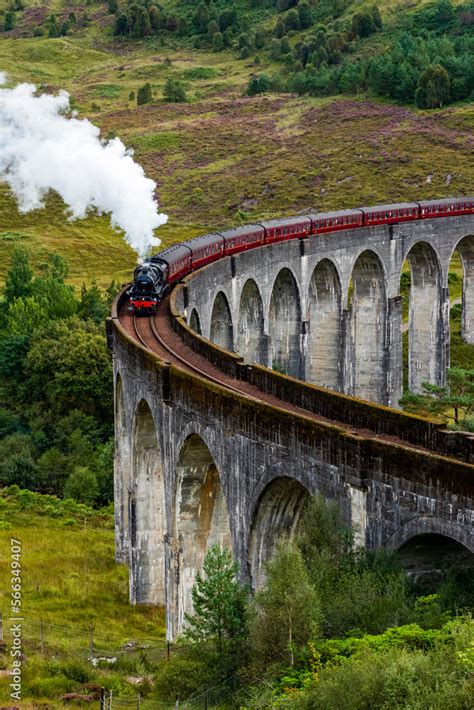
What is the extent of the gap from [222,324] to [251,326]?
11.2 feet

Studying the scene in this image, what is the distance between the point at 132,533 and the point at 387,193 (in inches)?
2699

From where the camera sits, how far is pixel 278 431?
2664 centimetres

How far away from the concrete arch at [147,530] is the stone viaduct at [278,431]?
0.05 metres

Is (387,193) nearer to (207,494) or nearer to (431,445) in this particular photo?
(207,494)

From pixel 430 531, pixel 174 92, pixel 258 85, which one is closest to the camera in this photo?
pixel 430 531

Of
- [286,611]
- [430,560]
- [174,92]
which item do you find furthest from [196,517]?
[174,92]

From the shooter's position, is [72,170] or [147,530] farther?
[72,170]

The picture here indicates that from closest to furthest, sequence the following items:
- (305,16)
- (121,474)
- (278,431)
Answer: (278,431) → (121,474) → (305,16)

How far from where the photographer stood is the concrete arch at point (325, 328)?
2480 inches

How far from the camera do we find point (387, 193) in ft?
340

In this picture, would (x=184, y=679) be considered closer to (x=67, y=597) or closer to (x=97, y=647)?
(x=97, y=647)

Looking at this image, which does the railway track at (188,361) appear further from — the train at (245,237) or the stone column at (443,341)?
the stone column at (443,341)

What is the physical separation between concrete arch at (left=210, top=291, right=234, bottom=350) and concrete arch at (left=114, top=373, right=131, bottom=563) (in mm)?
10124

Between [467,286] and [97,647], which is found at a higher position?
[467,286]
